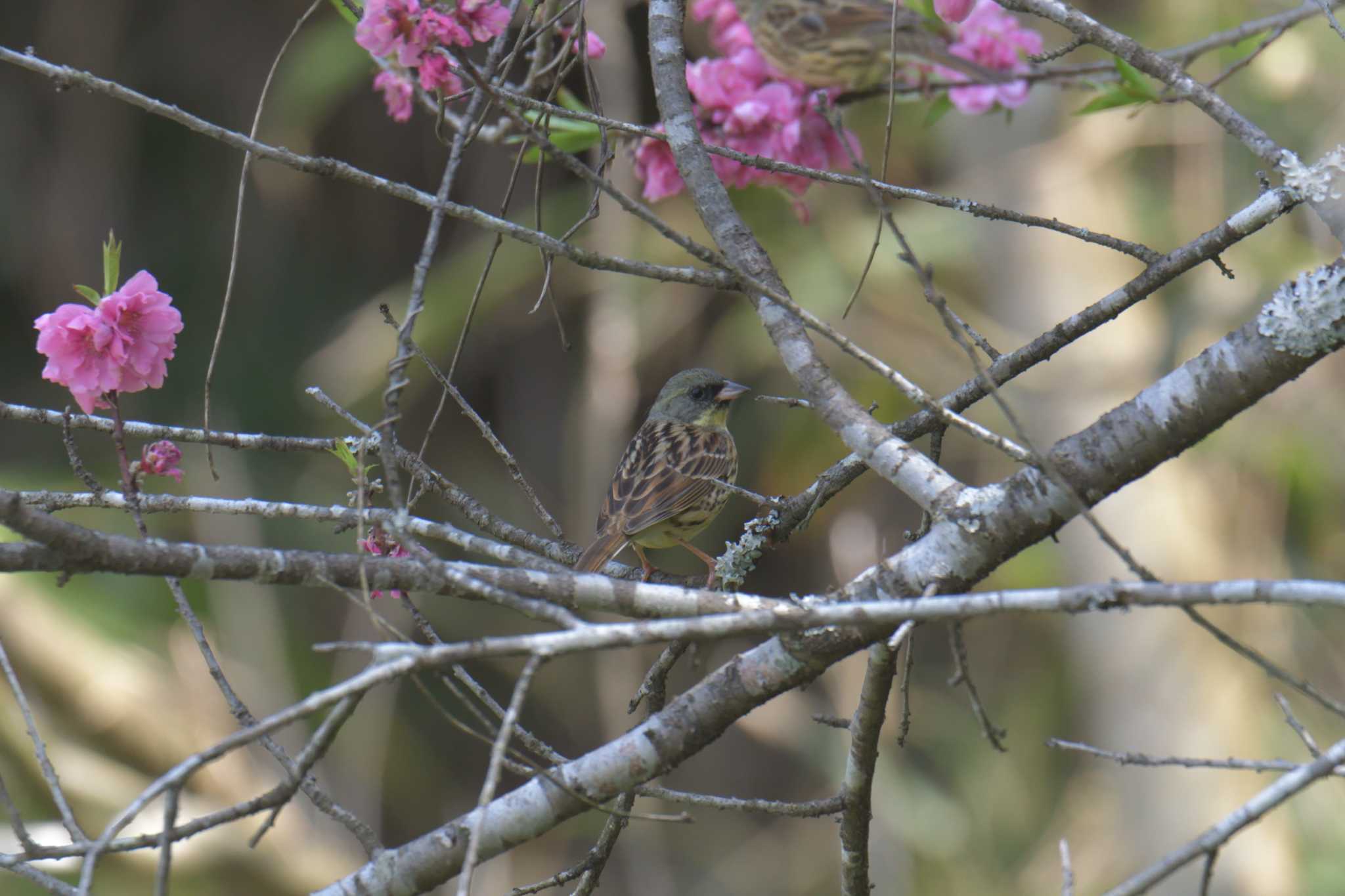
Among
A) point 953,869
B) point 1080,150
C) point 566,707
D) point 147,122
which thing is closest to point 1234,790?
point 953,869

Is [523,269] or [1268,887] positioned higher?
[523,269]

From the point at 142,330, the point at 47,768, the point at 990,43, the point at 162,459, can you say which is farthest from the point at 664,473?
the point at 47,768

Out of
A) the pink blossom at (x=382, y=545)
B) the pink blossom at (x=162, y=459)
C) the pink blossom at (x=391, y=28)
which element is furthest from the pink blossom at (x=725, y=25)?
the pink blossom at (x=162, y=459)

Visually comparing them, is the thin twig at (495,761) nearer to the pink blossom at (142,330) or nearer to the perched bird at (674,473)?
the pink blossom at (142,330)

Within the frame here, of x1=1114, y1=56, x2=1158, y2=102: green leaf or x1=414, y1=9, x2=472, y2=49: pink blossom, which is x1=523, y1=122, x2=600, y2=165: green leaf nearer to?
x1=414, y1=9, x2=472, y2=49: pink blossom

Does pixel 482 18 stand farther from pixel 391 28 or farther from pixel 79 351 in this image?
pixel 79 351

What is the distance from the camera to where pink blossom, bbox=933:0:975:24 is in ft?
8.95

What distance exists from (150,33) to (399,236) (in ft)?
8.50

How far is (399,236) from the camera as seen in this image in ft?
33.6

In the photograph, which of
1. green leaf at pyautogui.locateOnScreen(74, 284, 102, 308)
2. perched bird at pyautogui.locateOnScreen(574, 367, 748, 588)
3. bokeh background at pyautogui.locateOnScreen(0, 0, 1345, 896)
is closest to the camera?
green leaf at pyautogui.locateOnScreen(74, 284, 102, 308)

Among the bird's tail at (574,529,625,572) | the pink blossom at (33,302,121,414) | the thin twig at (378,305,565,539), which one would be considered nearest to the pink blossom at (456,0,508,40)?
the thin twig at (378,305,565,539)

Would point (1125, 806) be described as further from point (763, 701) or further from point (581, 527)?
point (763, 701)

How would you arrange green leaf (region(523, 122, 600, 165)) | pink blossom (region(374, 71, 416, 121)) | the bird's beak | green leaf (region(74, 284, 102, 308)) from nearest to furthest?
green leaf (region(74, 284, 102, 308)) < pink blossom (region(374, 71, 416, 121)) < green leaf (region(523, 122, 600, 165)) < the bird's beak

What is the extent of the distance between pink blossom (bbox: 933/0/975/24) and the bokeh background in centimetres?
307
